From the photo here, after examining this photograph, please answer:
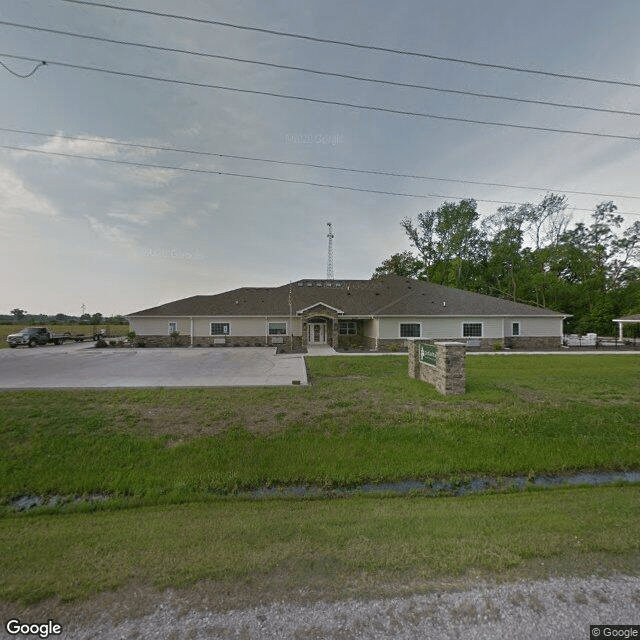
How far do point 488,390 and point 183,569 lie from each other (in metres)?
8.26

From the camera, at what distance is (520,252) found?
118ft

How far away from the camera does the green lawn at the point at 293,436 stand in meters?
4.61

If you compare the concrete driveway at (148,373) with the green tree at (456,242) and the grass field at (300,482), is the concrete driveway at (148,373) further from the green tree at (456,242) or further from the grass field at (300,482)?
the green tree at (456,242)

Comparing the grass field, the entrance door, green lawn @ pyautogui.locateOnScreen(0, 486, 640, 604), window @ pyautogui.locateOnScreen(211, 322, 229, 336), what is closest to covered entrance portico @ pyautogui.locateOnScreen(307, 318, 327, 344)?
the entrance door

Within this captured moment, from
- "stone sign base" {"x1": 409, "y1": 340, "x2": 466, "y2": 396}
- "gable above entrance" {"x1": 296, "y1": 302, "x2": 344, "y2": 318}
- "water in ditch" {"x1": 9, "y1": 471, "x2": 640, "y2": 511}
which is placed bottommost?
"water in ditch" {"x1": 9, "y1": 471, "x2": 640, "y2": 511}

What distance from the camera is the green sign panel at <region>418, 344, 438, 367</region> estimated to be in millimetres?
9070

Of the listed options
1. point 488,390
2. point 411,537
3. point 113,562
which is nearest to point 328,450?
point 411,537

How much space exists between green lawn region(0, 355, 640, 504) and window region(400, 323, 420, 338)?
485 inches

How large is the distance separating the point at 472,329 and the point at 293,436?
19.5m

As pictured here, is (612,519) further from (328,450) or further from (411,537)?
(328,450)

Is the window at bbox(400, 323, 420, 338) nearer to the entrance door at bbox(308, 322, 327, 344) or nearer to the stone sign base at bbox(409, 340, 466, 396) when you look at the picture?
the entrance door at bbox(308, 322, 327, 344)

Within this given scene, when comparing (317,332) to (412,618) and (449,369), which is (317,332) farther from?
(412,618)

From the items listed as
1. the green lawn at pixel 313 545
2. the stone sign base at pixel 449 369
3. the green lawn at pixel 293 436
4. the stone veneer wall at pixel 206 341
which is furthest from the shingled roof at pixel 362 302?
the green lawn at pixel 313 545

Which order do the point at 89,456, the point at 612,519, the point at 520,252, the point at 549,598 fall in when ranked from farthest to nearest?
the point at 520,252, the point at 89,456, the point at 612,519, the point at 549,598
